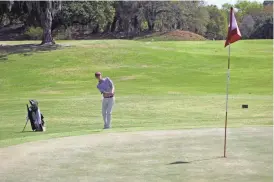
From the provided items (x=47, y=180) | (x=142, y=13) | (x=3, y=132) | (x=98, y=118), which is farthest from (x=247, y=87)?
(x=142, y=13)

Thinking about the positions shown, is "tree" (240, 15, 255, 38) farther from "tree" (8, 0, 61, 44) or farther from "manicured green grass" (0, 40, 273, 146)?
"tree" (8, 0, 61, 44)

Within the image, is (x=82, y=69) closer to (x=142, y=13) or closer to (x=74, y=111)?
(x=74, y=111)

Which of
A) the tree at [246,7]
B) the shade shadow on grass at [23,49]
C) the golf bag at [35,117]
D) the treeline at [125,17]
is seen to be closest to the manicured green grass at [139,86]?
the golf bag at [35,117]

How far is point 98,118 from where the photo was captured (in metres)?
21.9

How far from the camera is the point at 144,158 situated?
11164 millimetres

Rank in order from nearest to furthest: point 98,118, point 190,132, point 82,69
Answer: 1. point 190,132
2. point 98,118
3. point 82,69

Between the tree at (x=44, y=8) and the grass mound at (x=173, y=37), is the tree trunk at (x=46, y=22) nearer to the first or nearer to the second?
the tree at (x=44, y=8)

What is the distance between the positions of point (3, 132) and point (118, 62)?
32675 mm

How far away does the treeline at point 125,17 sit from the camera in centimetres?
5722

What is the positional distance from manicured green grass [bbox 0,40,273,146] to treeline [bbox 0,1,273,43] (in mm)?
5006

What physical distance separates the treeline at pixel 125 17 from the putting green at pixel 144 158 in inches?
1675

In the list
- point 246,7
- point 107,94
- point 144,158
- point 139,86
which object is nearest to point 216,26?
point 246,7

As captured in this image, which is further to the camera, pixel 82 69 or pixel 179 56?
pixel 179 56

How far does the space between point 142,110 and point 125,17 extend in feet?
243
